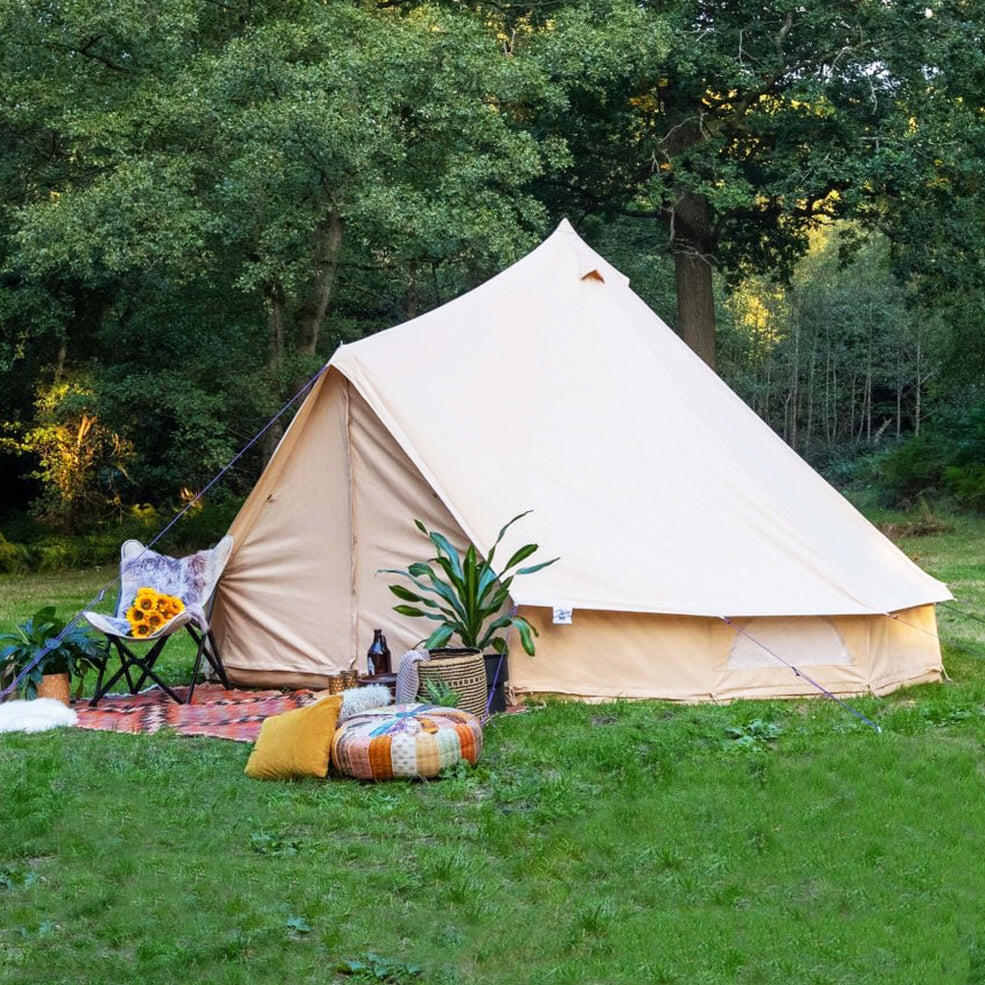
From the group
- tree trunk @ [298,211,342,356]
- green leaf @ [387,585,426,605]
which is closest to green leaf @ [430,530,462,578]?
green leaf @ [387,585,426,605]

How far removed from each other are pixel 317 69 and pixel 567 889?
336 inches

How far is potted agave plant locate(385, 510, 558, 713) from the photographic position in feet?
19.4

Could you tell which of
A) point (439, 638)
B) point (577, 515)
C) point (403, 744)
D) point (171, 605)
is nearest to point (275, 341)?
point (171, 605)

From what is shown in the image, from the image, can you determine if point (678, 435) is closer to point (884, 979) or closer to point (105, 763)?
point (105, 763)

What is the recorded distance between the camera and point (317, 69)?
1118 centimetres

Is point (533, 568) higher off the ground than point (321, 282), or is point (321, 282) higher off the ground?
point (321, 282)

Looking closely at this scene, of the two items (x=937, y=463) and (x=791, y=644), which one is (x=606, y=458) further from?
(x=937, y=463)

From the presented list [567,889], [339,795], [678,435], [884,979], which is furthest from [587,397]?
[884,979]

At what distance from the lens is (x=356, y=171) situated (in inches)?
463

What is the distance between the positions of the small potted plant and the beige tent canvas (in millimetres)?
820

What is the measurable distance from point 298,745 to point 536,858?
4.11 ft

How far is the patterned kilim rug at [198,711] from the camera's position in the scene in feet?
20.2

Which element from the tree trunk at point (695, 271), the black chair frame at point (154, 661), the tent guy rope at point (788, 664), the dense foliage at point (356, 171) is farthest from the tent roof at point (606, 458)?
the tree trunk at point (695, 271)

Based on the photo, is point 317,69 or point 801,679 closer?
point 801,679
